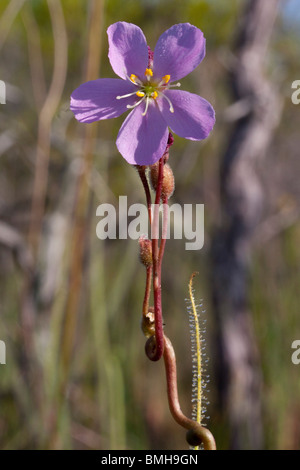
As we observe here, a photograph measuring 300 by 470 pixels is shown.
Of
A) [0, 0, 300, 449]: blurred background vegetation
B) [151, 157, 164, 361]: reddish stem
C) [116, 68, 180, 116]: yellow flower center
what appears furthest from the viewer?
[0, 0, 300, 449]: blurred background vegetation

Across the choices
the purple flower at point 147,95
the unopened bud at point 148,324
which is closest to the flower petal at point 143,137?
the purple flower at point 147,95

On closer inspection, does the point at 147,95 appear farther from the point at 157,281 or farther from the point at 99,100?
the point at 157,281

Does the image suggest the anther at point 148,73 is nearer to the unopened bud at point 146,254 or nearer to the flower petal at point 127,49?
the flower petal at point 127,49

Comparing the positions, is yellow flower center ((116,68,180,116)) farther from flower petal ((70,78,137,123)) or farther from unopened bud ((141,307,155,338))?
unopened bud ((141,307,155,338))

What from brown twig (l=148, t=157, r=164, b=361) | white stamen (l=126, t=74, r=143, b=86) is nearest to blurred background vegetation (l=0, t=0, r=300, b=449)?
white stamen (l=126, t=74, r=143, b=86)

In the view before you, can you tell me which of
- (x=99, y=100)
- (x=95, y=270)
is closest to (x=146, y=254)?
(x=99, y=100)
